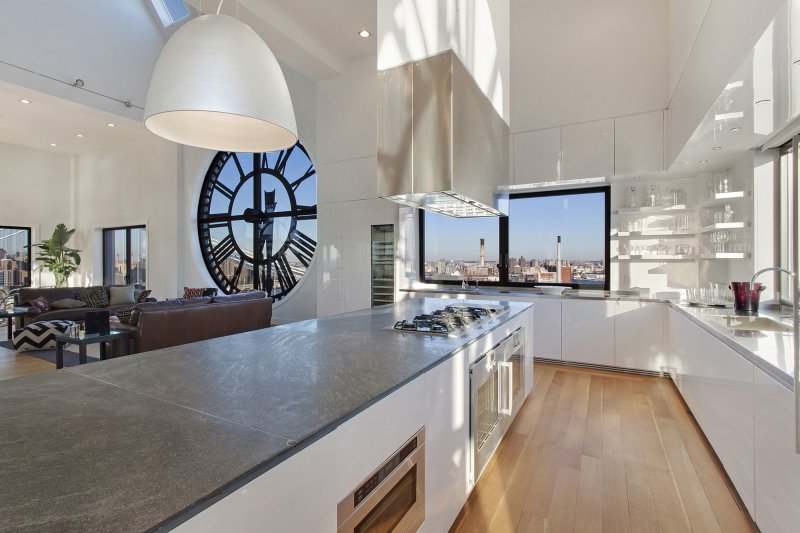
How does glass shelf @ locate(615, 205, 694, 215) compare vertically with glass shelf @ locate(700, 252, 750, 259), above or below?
above

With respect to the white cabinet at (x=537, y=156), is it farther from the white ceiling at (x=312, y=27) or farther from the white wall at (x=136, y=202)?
the white wall at (x=136, y=202)

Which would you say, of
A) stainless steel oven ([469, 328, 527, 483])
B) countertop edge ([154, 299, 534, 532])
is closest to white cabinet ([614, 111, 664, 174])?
stainless steel oven ([469, 328, 527, 483])

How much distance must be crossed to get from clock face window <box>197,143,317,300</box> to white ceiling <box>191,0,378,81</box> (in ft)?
6.38

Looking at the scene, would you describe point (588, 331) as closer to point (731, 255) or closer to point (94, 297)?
point (731, 255)

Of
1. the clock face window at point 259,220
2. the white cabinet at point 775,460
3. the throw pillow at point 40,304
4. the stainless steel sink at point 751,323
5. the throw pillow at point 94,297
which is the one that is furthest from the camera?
the clock face window at point 259,220

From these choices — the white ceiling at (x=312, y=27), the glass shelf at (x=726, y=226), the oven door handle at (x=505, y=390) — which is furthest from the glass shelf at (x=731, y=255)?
the white ceiling at (x=312, y=27)

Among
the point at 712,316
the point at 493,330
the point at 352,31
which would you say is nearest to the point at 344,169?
the point at 352,31

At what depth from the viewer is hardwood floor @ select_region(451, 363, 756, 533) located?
1.75 meters

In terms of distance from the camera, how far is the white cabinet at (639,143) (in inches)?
148

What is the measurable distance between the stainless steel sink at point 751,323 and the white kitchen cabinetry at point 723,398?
13 centimetres

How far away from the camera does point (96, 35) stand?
601 centimetres

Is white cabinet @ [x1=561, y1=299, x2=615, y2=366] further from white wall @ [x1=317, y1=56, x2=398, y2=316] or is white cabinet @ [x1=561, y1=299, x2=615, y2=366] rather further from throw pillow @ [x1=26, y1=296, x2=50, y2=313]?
throw pillow @ [x1=26, y1=296, x2=50, y2=313]

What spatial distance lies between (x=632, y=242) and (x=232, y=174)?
7.57 meters

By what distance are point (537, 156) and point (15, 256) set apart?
36.3 feet
